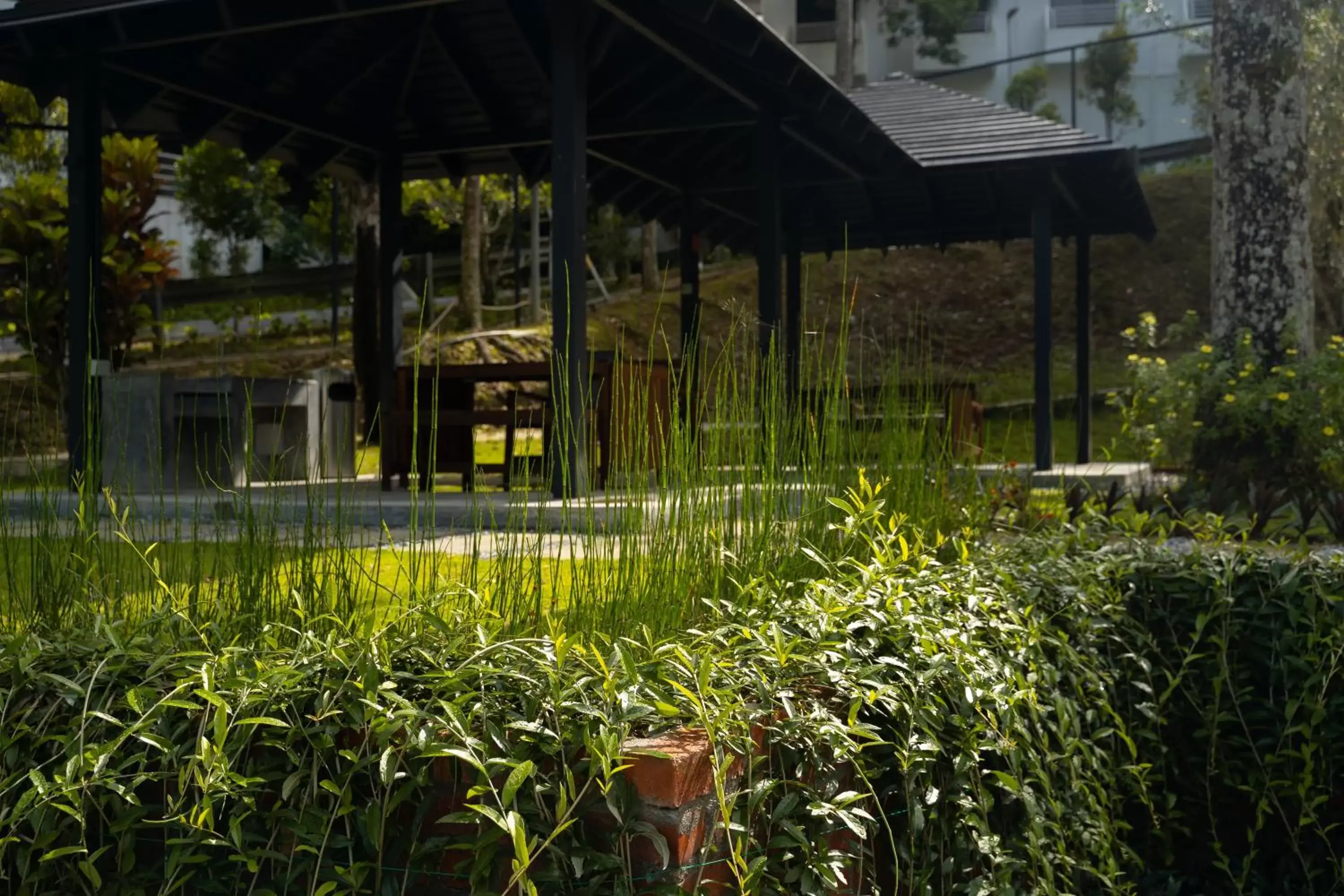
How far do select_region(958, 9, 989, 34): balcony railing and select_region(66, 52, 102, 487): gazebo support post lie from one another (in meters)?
27.4

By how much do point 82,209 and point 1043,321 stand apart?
6.99 meters

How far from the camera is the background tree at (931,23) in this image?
1142 inches

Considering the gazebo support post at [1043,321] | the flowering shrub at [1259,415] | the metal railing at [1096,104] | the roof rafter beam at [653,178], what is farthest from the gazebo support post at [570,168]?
the metal railing at [1096,104]

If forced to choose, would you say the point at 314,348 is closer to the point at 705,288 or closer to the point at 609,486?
the point at 705,288

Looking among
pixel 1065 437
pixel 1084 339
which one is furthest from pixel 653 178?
pixel 1065 437

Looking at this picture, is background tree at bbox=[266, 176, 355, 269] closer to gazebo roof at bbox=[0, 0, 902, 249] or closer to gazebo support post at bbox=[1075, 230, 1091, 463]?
gazebo support post at bbox=[1075, 230, 1091, 463]

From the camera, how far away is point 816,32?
19.4 metres

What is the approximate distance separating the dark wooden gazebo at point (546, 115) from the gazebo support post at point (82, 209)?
0.01 meters

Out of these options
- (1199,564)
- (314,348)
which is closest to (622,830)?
(1199,564)

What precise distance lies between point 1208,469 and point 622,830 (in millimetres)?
5457

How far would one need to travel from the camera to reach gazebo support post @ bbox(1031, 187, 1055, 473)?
10148 millimetres

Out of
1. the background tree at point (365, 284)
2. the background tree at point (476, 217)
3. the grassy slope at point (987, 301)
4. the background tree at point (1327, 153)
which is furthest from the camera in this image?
the background tree at point (476, 217)

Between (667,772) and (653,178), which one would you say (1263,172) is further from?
(667,772)

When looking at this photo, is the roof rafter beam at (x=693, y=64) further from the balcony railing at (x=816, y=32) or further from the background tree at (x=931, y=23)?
the background tree at (x=931, y=23)
